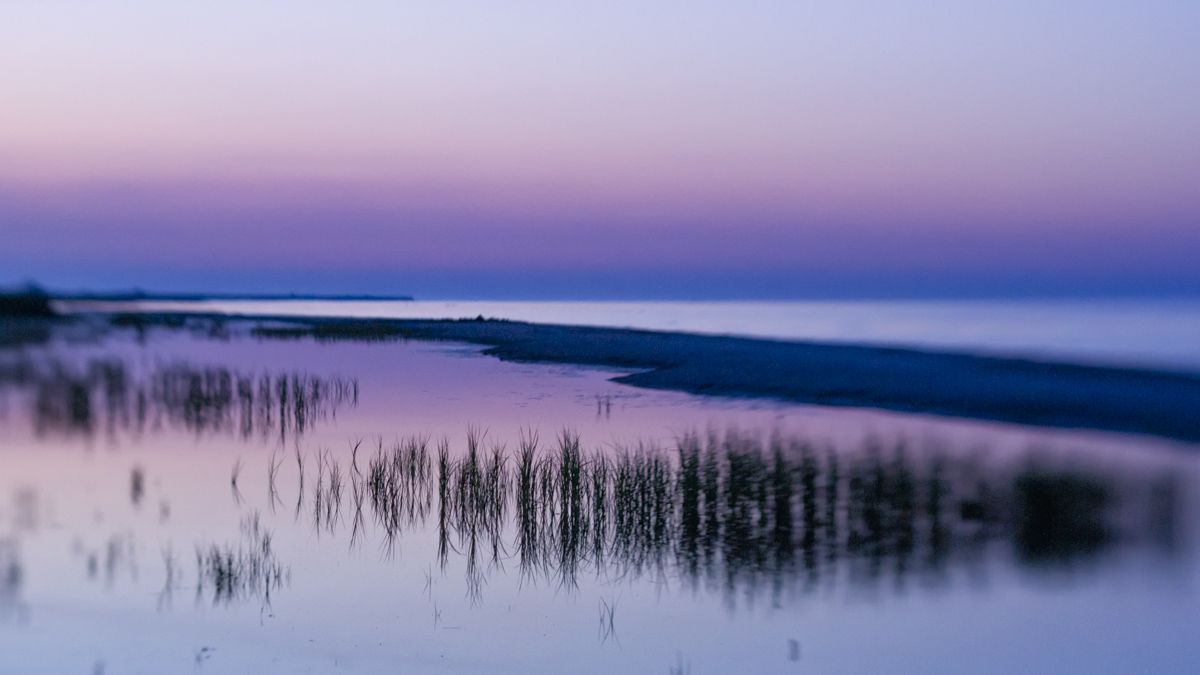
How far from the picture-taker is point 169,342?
52.0 meters

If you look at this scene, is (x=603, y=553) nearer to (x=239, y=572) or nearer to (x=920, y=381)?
(x=239, y=572)

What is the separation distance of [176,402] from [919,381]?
19.4 metres

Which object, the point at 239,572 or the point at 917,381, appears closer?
the point at 239,572

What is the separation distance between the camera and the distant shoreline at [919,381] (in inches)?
827

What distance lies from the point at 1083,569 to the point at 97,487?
12777 mm

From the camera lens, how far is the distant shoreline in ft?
68.9

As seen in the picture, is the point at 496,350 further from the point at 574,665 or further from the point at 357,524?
the point at 574,665

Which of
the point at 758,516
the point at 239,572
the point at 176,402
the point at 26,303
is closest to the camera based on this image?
the point at 239,572

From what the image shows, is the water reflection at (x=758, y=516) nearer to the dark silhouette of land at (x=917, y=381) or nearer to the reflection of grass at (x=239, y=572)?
the reflection of grass at (x=239, y=572)

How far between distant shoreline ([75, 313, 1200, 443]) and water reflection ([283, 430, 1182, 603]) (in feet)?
22.2

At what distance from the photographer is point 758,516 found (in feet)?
37.7

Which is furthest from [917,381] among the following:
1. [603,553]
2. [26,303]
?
[26,303]

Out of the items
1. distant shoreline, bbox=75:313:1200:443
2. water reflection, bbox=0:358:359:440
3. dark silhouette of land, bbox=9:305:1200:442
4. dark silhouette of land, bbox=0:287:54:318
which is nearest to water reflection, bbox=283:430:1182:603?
distant shoreline, bbox=75:313:1200:443

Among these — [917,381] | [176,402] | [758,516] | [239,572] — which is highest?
[917,381]
